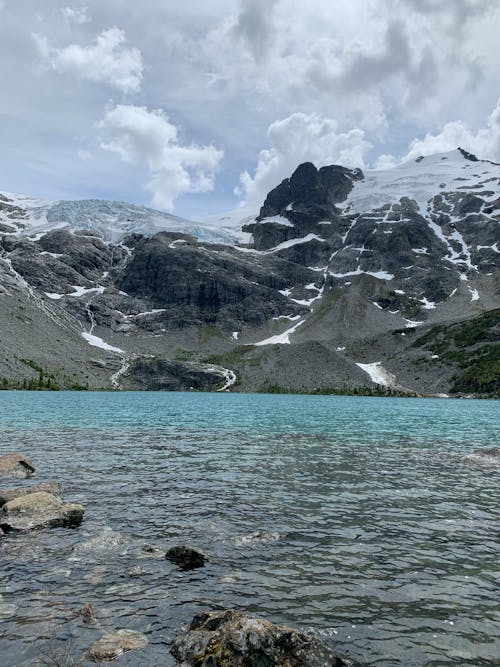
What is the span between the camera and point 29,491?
80.5 ft

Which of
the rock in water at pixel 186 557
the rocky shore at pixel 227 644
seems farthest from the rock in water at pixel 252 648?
the rock in water at pixel 186 557

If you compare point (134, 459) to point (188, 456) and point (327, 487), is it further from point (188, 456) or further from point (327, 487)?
point (327, 487)

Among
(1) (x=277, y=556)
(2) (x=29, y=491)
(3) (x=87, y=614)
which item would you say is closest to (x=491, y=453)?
(1) (x=277, y=556)

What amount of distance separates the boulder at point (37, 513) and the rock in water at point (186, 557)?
5.89 meters

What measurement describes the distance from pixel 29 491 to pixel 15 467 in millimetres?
7579

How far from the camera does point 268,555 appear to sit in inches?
708

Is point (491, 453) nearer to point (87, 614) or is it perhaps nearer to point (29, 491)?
point (29, 491)

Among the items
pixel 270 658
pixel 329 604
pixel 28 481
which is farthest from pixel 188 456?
pixel 270 658

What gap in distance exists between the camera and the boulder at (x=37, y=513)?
20.8m

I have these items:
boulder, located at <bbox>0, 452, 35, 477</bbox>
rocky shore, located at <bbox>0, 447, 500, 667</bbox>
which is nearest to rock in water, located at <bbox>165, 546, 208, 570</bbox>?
rocky shore, located at <bbox>0, 447, 500, 667</bbox>

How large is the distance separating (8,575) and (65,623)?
4192mm

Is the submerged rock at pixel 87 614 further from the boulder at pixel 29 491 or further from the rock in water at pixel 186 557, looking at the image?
the boulder at pixel 29 491

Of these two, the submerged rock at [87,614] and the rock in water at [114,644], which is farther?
the submerged rock at [87,614]

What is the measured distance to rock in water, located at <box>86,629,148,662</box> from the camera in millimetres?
11484
